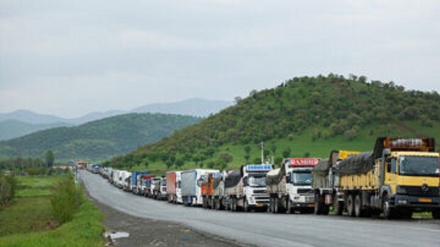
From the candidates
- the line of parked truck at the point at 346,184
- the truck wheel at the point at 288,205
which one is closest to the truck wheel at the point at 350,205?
the line of parked truck at the point at 346,184

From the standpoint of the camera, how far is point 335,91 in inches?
7564

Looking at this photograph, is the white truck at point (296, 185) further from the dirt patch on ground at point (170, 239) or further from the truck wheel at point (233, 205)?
the dirt patch on ground at point (170, 239)

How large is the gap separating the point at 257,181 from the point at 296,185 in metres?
8.77

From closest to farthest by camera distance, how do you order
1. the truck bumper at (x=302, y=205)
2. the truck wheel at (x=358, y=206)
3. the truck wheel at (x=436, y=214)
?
the truck wheel at (x=436, y=214), the truck wheel at (x=358, y=206), the truck bumper at (x=302, y=205)

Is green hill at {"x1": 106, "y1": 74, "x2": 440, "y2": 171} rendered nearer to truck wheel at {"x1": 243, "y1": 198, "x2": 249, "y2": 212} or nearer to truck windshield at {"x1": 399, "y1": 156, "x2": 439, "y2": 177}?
truck wheel at {"x1": 243, "y1": 198, "x2": 249, "y2": 212}

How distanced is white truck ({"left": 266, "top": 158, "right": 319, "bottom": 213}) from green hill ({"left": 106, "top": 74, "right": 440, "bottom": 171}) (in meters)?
102

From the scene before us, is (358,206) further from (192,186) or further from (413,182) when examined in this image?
(192,186)

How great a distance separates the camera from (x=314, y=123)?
180 m

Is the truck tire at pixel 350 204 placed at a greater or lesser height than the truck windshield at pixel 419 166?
lesser

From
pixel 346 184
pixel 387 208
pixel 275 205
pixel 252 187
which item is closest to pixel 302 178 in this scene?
pixel 275 205

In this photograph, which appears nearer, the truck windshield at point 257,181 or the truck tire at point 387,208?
the truck tire at point 387,208

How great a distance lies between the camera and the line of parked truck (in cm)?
3428

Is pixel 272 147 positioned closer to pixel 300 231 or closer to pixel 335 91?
pixel 335 91

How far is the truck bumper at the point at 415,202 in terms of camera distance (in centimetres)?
3406
